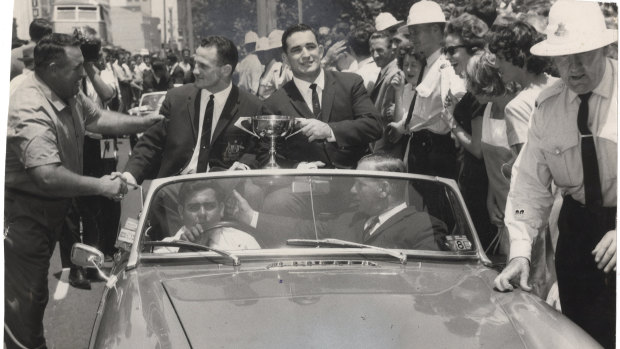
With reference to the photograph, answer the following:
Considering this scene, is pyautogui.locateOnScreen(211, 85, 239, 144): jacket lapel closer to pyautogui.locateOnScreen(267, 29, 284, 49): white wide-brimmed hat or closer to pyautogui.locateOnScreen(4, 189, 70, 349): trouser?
pyautogui.locateOnScreen(267, 29, 284, 49): white wide-brimmed hat

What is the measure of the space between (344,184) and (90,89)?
3.52 meters

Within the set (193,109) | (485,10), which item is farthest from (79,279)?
(485,10)

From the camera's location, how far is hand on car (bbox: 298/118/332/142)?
469 centimetres

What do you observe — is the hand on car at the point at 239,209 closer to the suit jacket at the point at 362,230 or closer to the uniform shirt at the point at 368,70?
the suit jacket at the point at 362,230

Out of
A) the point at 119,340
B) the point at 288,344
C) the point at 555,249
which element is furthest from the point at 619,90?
the point at 119,340

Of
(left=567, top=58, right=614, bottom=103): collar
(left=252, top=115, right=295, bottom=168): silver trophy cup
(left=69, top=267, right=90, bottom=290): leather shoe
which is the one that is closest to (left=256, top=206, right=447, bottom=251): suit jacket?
(left=567, top=58, right=614, bottom=103): collar

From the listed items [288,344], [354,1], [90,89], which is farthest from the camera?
[90,89]

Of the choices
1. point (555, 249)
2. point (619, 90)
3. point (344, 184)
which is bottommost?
point (555, 249)

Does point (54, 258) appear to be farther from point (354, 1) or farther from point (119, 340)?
point (119, 340)

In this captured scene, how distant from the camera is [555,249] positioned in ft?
12.5

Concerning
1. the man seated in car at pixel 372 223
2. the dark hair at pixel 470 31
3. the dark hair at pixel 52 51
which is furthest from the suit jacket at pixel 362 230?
the dark hair at pixel 470 31

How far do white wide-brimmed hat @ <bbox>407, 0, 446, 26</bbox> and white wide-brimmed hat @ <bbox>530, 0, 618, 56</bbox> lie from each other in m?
1.98

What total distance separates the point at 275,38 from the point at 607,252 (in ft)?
10.6

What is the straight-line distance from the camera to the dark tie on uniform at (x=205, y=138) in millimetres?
5074
